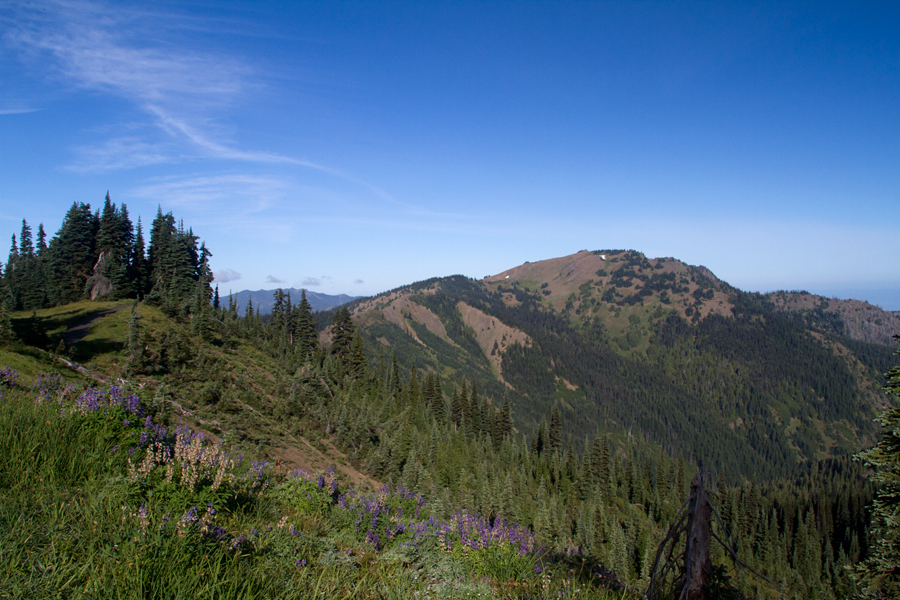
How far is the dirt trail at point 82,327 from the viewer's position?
27.6 m

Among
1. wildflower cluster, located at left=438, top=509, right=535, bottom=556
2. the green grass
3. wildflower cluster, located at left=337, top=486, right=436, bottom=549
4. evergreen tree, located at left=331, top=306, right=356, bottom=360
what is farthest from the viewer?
evergreen tree, located at left=331, top=306, right=356, bottom=360

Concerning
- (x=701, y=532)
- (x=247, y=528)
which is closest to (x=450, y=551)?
(x=247, y=528)

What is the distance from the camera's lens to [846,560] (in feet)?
332

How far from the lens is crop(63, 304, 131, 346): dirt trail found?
2758 cm

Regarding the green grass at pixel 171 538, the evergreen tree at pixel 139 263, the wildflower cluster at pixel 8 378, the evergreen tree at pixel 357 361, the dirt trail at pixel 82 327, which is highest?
the evergreen tree at pixel 139 263

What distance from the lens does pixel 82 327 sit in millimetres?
31531

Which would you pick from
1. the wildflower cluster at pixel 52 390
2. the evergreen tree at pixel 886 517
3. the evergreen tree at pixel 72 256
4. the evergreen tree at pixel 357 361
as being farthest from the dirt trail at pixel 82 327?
the evergreen tree at pixel 886 517

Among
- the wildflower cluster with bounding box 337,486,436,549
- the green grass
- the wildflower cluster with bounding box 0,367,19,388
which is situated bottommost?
the wildflower cluster with bounding box 337,486,436,549

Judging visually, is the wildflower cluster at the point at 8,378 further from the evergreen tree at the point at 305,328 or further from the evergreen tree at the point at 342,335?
the evergreen tree at the point at 342,335

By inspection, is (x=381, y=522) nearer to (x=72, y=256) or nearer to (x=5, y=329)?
(x=5, y=329)

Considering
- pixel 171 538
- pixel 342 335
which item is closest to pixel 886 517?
pixel 171 538

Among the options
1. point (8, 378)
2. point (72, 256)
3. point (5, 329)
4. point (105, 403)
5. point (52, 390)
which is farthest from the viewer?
point (72, 256)

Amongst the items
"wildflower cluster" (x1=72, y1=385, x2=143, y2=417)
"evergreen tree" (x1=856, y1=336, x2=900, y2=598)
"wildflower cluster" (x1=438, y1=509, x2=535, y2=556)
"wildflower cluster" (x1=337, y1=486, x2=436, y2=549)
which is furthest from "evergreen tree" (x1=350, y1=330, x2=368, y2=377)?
"wildflower cluster" (x1=438, y1=509, x2=535, y2=556)

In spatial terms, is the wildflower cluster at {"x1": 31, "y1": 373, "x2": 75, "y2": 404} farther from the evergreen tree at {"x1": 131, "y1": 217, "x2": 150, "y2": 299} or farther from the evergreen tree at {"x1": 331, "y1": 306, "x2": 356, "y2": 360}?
the evergreen tree at {"x1": 331, "y1": 306, "x2": 356, "y2": 360}
